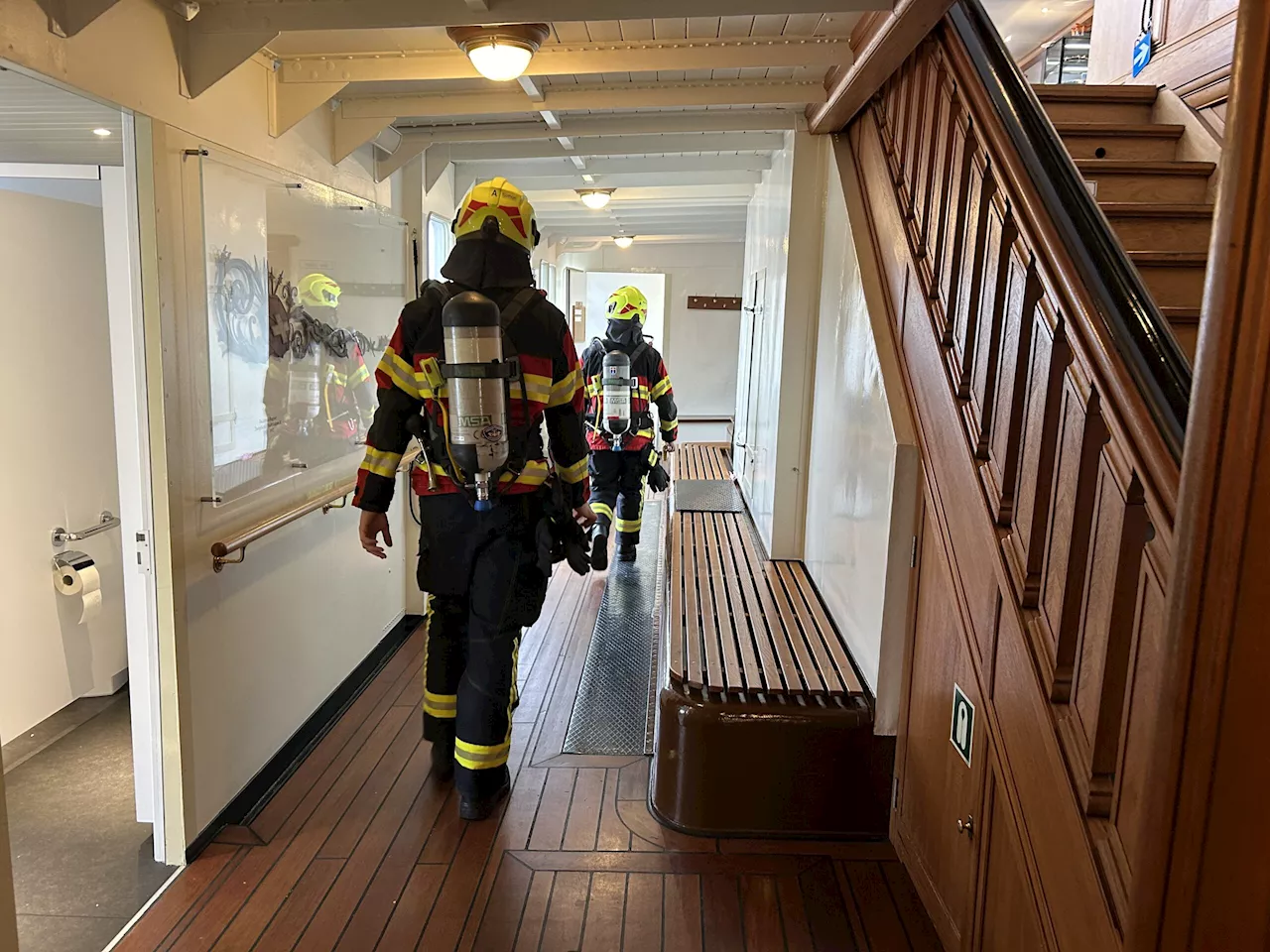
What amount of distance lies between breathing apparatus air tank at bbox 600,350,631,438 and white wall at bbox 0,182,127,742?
239 cm

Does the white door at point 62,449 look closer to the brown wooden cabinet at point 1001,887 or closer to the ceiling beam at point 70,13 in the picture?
the ceiling beam at point 70,13

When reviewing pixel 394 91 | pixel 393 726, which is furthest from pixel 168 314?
pixel 393 726

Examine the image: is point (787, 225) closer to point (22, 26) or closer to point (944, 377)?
point (944, 377)

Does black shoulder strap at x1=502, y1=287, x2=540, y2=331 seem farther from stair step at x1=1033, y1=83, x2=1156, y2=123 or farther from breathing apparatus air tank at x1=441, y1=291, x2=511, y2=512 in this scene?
stair step at x1=1033, y1=83, x2=1156, y2=123

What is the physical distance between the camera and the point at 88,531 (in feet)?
10.6

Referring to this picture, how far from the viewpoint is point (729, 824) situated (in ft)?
8.11

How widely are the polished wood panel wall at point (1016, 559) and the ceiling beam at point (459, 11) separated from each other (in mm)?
558

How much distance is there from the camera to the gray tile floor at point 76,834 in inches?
83.0

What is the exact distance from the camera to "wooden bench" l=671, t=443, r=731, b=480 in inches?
249

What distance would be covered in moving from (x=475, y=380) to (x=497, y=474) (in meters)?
0.31

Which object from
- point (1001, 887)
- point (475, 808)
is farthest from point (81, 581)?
point (1001, 887)

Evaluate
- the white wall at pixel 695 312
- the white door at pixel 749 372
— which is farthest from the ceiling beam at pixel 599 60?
the white wall at pixel 695 312

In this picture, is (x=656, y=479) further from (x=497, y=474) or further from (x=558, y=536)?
(x=497, y=474)

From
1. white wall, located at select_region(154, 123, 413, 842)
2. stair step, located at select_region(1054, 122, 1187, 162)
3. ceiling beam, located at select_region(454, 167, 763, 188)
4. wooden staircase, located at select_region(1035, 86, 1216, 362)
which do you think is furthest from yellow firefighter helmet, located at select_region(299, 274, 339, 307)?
stair step, located at select_region(1054, 122, 1187, 162)
